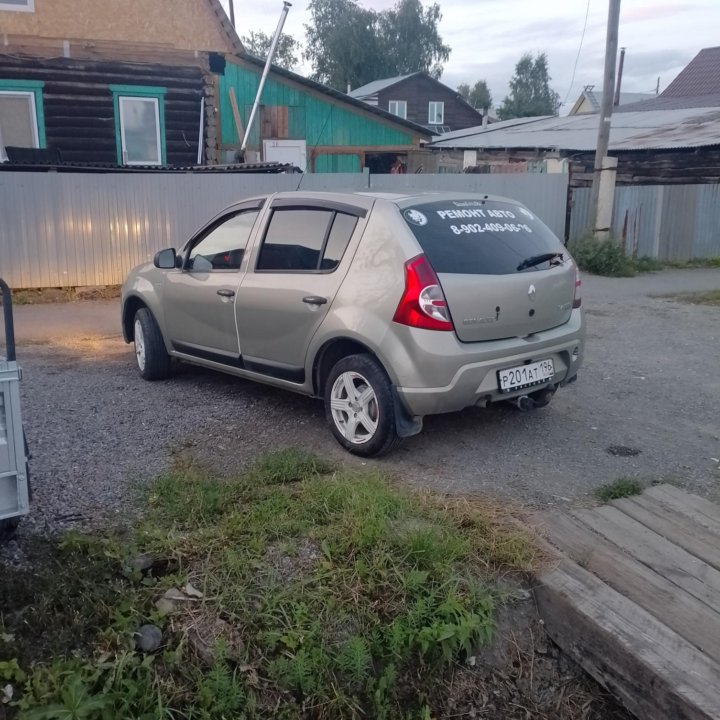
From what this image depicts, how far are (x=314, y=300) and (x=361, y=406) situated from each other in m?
0.77

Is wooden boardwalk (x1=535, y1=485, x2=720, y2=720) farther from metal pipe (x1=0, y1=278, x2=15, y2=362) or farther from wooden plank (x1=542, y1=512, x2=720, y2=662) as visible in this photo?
metal pipe (x1=0, y1=278, x2=15, y2=362)

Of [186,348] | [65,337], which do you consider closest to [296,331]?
[186,348]

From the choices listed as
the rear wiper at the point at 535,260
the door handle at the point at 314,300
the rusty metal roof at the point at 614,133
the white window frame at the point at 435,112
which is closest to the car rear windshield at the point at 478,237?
the rear wiper at the point at 535,260

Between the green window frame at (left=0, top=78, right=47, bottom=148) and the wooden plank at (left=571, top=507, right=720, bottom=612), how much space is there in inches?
626

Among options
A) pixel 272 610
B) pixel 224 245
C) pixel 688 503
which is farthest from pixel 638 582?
pixel 224 245

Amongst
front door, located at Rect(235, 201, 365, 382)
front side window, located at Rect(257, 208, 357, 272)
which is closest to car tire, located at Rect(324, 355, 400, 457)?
front door, located at Rect(235, 201, 365, 382)

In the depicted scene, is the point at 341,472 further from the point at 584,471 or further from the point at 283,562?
the point at 584,471

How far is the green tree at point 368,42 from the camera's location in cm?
6125

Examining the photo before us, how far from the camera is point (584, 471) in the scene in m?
4.91

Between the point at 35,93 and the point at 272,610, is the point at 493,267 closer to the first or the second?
the point at 272,610

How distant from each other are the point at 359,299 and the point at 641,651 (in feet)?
8.60

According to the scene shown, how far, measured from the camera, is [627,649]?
3.09 metres

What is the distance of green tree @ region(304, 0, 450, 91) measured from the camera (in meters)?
61.2

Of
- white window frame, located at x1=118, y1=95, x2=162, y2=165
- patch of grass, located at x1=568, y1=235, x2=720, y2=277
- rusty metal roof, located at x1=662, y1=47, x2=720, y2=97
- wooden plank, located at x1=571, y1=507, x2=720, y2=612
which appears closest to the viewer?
wooden plank, located at x1=571, y1=507, x2=720, y2=612
